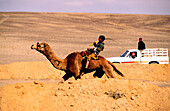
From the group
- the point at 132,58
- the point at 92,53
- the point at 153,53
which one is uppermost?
the point at 92,53

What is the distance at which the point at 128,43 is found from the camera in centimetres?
4078

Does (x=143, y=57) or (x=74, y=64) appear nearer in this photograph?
(x=74, y=64)

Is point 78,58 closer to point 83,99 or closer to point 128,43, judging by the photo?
point 83,99

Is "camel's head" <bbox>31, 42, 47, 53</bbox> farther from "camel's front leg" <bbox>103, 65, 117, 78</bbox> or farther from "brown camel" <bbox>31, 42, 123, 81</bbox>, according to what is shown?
"camel's front leg" <bbox>103, 65, 117, 78</bbox>

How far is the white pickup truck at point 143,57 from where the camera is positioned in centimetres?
1944

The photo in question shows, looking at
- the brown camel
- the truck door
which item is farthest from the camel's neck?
the truck door

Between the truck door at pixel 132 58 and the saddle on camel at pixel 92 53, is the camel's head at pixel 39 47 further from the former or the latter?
the truck door at pixel 132 58

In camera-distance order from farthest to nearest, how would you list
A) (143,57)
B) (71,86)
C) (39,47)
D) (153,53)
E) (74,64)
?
(153,53) → (143,57) → (74,64) → (39,47) → (71,86)

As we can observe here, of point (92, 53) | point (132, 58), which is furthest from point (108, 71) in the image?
point (132, 58)

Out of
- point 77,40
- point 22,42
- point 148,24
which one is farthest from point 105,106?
point 148,24

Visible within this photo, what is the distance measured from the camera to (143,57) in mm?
19750

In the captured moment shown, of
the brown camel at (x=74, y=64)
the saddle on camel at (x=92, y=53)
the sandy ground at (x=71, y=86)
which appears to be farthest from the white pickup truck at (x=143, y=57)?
the saddle on camel at (x=92, y=53)

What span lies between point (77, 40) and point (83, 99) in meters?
34.0

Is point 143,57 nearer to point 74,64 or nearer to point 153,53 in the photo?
point 153,53
